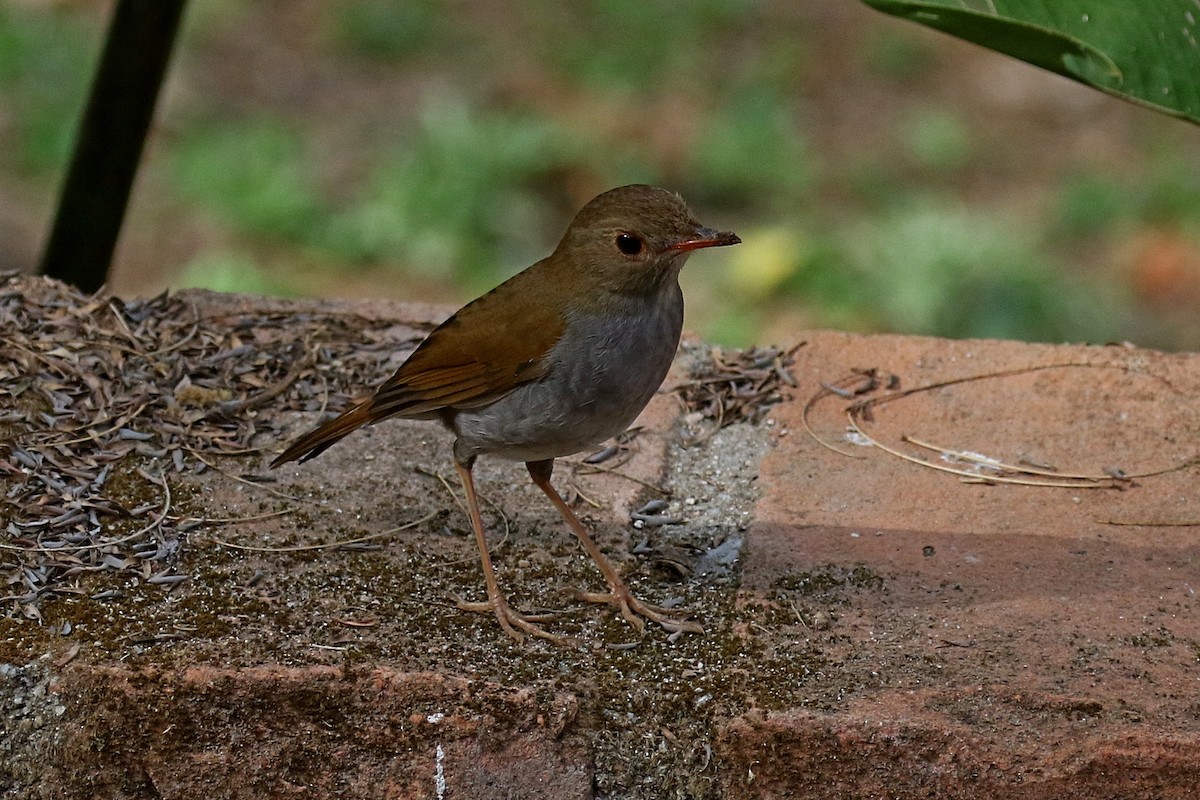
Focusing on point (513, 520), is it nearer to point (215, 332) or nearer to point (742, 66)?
point (215, 332)

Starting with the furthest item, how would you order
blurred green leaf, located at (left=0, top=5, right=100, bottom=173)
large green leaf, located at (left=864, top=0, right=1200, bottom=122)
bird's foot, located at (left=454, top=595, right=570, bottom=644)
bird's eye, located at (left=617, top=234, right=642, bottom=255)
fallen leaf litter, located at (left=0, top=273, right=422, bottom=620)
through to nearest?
blurred green leaf, located at (left=0, top=5, right=100, bottom=173) → bird's eye, located at (left=617, top=234, right=642, bottom=255) → fallen leaf litter, located at (left=0, top=273, right=422, bottom=620) → bird's foot, located at (left=454, top=595, right=570, bottom=644) → large green leaf, located at (left=864, top=0, right=1200, bottom=122)

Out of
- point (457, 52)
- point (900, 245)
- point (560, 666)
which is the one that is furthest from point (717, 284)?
point (560, 666)

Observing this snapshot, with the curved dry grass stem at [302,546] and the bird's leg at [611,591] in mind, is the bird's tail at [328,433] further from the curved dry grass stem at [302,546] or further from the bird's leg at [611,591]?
the bird's leg at [611,591]

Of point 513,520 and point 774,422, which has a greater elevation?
point 774,422

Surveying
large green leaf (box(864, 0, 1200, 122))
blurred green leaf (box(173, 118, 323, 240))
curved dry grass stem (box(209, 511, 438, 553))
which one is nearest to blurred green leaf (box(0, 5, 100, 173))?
blurred green leaf (box(173, 118, 323, 240))

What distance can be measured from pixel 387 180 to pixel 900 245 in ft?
9.22

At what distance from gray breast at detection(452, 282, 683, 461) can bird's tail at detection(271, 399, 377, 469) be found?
0.89 feet

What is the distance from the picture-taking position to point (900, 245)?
25.5 feet

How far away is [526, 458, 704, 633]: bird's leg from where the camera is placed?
3391mm

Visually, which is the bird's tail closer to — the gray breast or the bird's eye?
the gray breast

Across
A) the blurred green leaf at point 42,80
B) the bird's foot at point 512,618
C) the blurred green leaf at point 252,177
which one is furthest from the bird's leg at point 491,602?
the blurred green leaf at point 42,80

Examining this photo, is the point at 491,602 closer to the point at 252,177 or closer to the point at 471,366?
the point at 471,366

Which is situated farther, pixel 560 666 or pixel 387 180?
pixel 387 180

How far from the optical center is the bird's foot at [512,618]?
3.35 m
